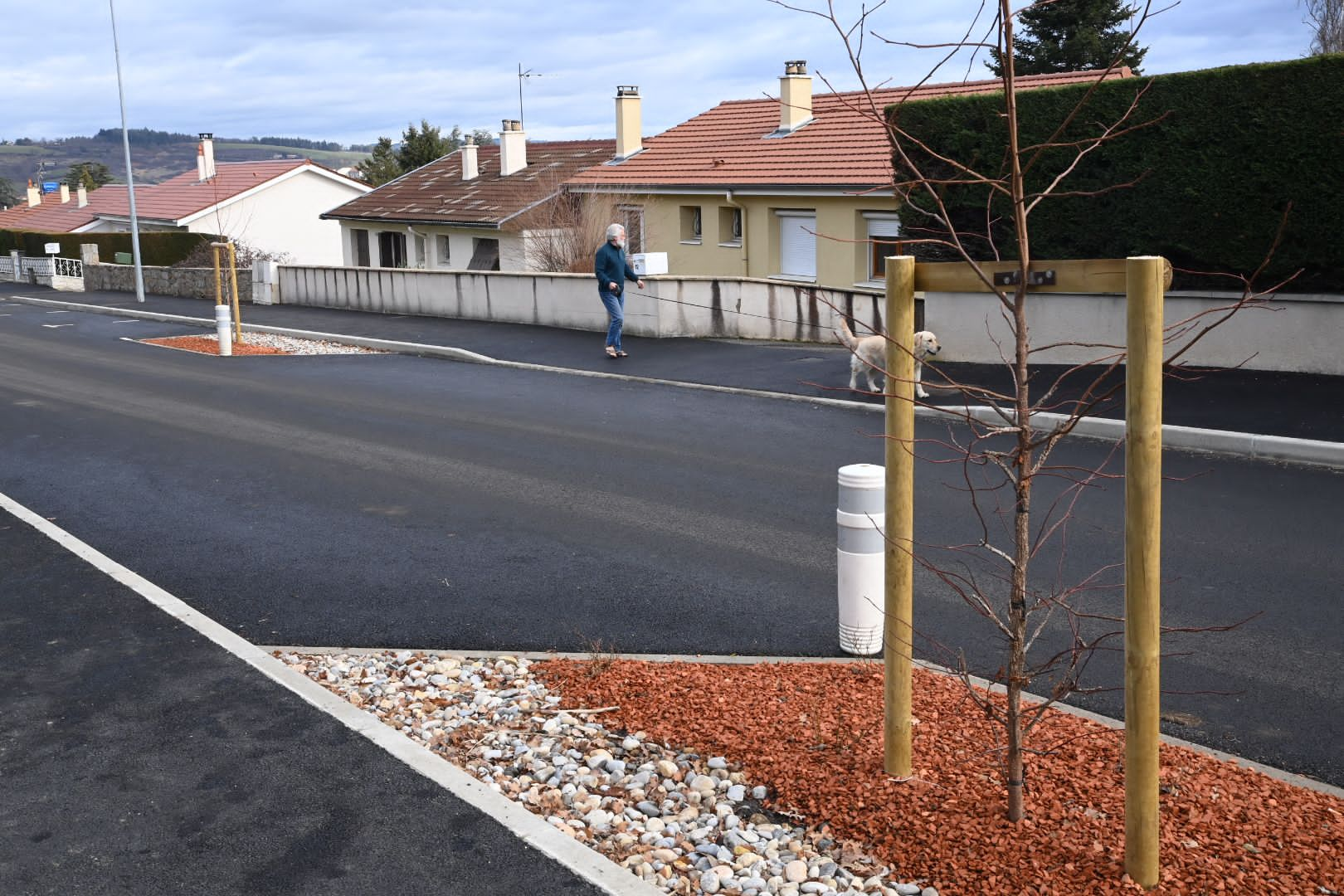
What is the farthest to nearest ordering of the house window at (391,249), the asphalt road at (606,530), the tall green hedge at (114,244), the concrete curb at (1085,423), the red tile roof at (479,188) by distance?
the tall green hedge at (114,244) < the house window at (391,249) < the red tile roof at (479,188) < the concrete curb at (1085,423) < the asphalt road at (606,530)

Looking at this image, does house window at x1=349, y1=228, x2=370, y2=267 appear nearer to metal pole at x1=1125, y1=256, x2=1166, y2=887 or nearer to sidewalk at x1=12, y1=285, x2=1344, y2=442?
sidewalk at x1=12, y1=285, x2=1344, y2=442

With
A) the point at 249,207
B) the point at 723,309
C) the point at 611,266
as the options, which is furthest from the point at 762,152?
the point at 249,207

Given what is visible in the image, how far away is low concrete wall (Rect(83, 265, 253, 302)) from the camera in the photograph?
36.1 m

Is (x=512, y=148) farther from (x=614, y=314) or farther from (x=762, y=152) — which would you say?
(x=614, y=314)

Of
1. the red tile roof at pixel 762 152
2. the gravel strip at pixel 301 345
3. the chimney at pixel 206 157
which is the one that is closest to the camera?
the gravel strip at pixel 301 345

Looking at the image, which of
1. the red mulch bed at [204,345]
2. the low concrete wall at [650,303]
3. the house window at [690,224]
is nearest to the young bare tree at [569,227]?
the house window at [690,224]

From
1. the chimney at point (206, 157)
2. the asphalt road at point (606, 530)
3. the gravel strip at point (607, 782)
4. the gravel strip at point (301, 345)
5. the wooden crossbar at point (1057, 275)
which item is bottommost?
the gravel strip at point (607, 782)

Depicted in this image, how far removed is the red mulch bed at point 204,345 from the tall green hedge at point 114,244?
2001cm

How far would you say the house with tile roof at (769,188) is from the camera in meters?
28.7

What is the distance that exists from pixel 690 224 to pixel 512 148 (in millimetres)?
13536

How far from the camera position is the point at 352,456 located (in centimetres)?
1298

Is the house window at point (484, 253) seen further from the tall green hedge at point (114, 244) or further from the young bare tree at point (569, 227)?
the tall green hedge at point (114, 244)

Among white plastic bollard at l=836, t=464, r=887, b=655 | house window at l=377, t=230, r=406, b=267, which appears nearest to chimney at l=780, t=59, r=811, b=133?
house window at l=377, t=230, r=406, b=267

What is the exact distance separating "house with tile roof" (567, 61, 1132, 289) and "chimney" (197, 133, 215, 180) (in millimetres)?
32740
